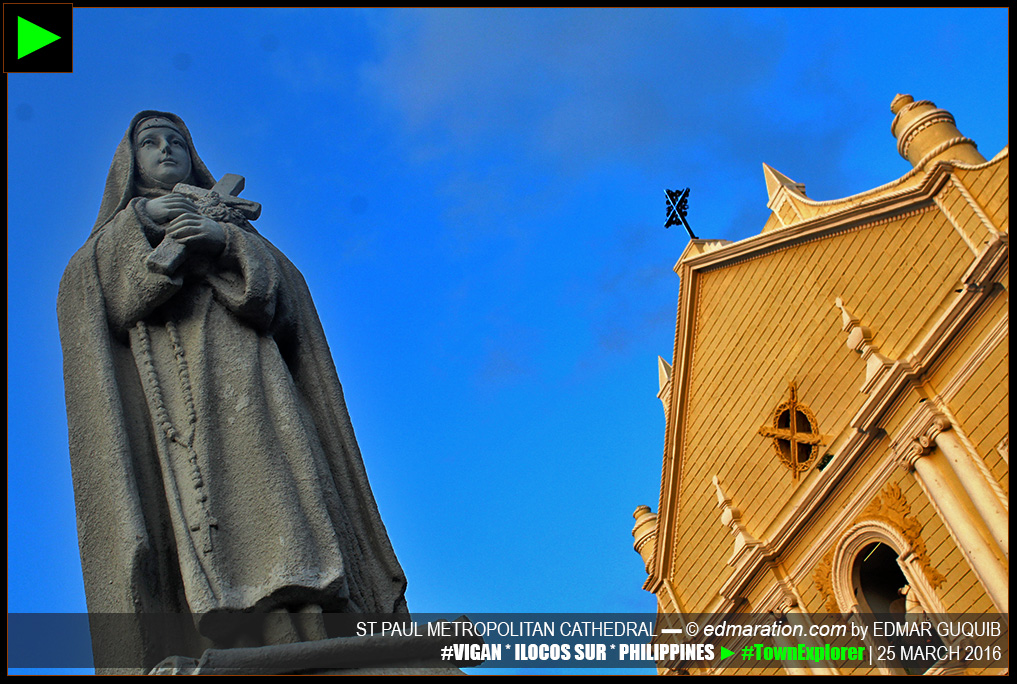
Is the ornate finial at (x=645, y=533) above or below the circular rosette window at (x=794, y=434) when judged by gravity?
above

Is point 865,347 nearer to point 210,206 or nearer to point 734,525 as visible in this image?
point 734,525

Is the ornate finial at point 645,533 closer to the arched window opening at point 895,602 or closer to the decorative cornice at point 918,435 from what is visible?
the arched window opening at point 895,602

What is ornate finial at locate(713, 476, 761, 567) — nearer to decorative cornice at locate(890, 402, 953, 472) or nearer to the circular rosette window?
the circular rosette window

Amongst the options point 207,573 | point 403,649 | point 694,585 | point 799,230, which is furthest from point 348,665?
point 694,585

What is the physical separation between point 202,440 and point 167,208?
1.01 m

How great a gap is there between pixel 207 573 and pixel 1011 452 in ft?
47.9

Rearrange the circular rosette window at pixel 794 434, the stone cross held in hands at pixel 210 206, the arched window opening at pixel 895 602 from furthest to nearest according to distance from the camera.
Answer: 1. the circular rosette window at pixel 794 434
2. the arched window opening at pixel 895 602
3. the stone cross held in hands at pixel 210 206

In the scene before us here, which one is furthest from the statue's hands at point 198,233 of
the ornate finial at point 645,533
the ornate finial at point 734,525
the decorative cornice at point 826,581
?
the ornate finial at point 645,533

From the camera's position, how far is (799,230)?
2123 cm

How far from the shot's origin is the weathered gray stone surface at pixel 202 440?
2.83m

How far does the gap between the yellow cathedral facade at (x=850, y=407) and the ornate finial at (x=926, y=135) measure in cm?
3

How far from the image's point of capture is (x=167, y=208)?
362cm

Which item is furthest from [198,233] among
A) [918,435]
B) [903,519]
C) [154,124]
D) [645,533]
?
[645,533]

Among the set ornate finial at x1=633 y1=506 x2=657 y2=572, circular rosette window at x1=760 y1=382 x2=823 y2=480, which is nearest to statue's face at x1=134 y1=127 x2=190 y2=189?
circular rosette window at x1=760 y1=382 x2=823 y2=480
